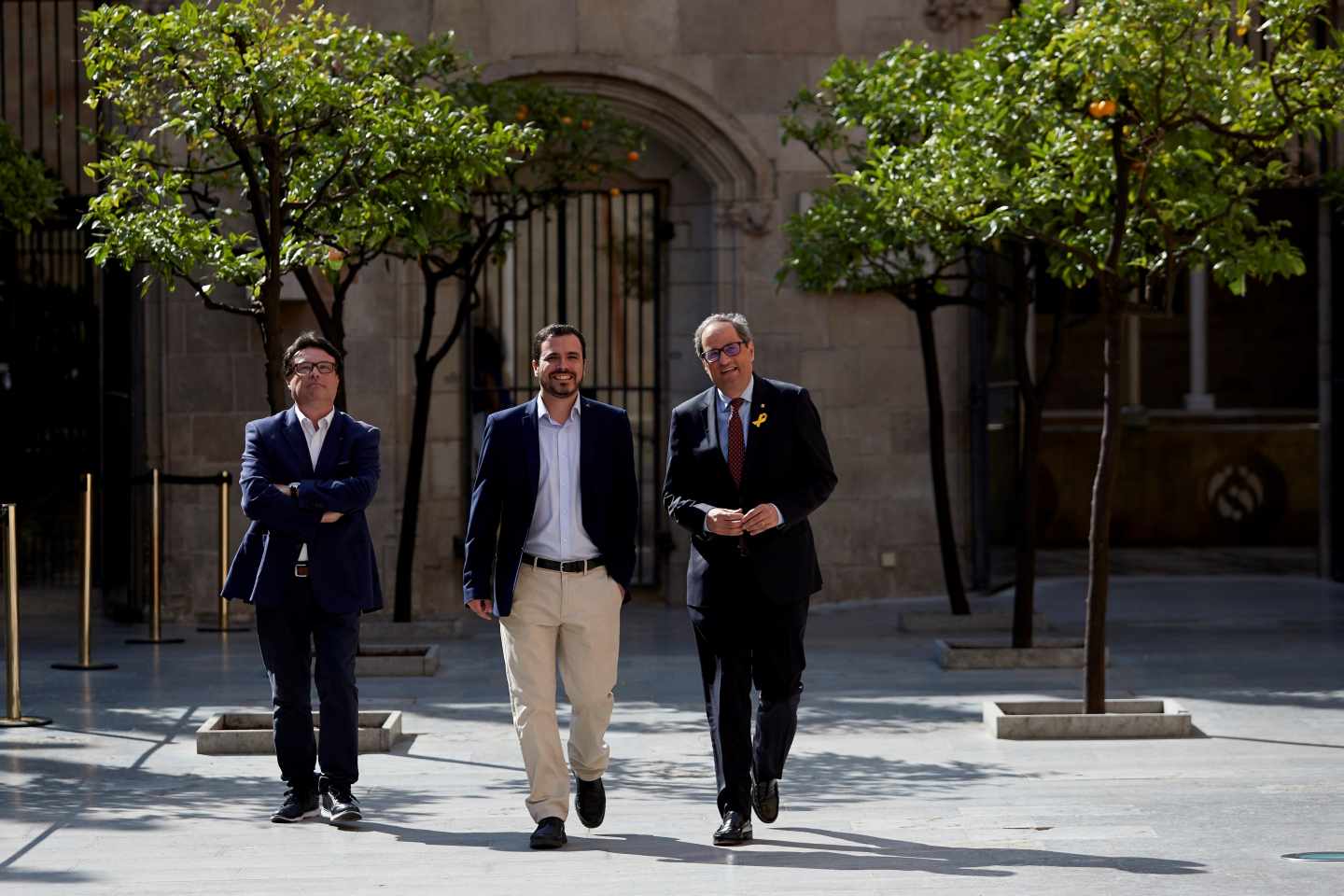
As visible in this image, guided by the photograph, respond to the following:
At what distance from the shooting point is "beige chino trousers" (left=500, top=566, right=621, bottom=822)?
6934 mm

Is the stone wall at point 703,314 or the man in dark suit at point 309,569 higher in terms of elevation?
the stone wall at point 703,314

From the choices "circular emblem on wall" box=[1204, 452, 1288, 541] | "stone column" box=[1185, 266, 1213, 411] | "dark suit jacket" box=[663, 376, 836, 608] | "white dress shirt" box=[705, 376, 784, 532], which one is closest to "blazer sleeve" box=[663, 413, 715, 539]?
Answer: "dark suit jacket" box=[663, 376, 836, 608]

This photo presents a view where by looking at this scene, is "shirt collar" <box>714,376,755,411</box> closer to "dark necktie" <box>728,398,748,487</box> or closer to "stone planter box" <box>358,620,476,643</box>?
"dark necktie" <box>728,398,748,487</box>

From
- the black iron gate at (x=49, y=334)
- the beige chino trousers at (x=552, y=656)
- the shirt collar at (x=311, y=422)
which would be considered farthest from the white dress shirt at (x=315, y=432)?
the black iron gate at (x=49, y=334)

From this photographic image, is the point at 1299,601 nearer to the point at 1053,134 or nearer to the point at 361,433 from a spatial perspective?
the point at 1053,134

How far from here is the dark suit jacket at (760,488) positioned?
6941 mm

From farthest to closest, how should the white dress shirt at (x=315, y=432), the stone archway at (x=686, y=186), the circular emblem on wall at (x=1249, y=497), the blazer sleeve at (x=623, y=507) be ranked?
the circular emblem on wall at (x=1249, y=497)
the stone archway at (x=686, y=186)
the white dress shirt at (x=315, y=432)
the blazer sleeve at (x=623, y=507)

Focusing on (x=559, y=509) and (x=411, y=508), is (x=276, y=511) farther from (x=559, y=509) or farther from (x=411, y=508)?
(x=411, y=508)

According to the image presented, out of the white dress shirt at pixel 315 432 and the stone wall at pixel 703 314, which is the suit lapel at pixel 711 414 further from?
the stone wall at pixel 703 314

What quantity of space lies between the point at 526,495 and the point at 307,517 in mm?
884

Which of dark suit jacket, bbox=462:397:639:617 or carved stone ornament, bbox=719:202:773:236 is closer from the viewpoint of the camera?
dark suit jacket, bbox=462:397:639:617

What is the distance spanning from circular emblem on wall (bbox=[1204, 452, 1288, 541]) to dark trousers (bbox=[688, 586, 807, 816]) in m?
15.6

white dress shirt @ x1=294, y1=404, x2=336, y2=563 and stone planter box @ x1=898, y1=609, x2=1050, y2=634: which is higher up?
white dress shirt @ x1=294, y1=404, x2=336, y2=563

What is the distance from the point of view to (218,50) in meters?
9.18
